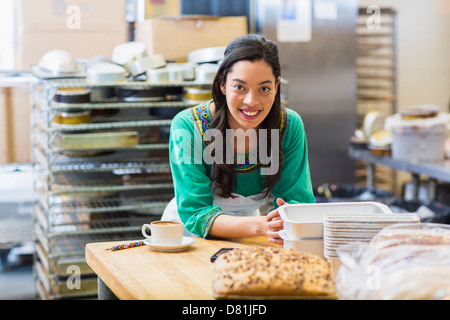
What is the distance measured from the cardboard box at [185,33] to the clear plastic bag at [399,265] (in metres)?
2.48

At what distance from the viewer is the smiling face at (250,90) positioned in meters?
1.90

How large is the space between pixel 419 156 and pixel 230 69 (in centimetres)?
239

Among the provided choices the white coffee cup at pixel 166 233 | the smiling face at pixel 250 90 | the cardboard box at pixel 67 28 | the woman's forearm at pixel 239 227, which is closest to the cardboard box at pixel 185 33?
the cardboard box at pixel 67 28

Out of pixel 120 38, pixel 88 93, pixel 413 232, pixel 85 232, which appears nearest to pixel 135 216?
pixel 85 232

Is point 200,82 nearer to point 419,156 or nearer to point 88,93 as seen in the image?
point 88,93

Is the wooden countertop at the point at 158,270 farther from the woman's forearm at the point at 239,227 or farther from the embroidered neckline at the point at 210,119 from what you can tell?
the embroidered neckline at the point at 210,119

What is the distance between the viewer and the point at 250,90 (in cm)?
191

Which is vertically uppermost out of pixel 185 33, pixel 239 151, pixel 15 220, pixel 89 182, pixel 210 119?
pixel 185 33

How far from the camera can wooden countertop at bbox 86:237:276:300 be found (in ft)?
4.30

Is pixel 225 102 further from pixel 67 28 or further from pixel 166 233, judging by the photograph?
pixel 67 28

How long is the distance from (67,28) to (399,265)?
9.27 ft

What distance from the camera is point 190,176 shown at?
2.01 meters

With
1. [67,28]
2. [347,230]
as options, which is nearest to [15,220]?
[67,28]

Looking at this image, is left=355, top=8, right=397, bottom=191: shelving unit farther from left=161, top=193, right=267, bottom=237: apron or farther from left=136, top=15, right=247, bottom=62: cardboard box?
left=161, top=193, right=267, bottom=237: apron
